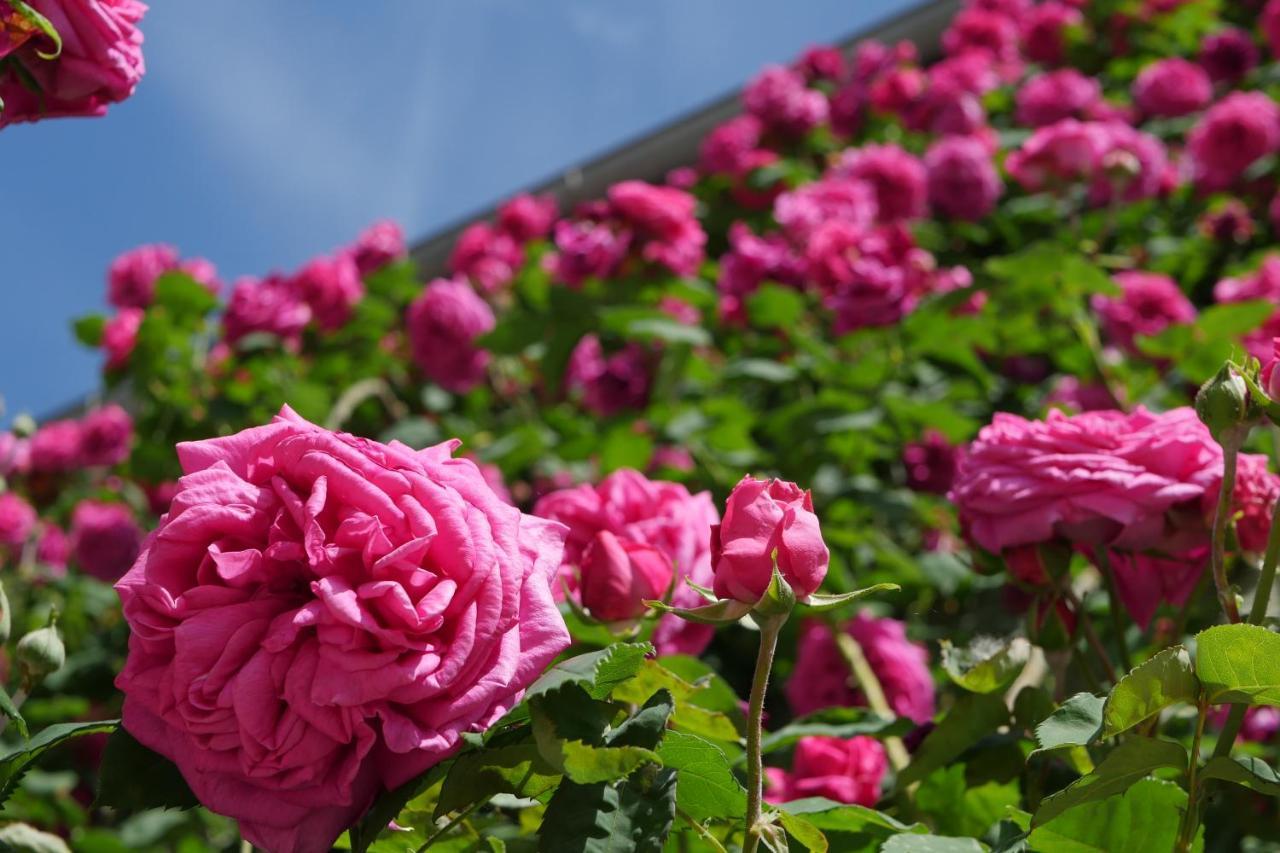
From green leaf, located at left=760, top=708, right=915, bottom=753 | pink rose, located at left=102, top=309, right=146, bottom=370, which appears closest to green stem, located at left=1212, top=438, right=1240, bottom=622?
green leaf, located at left=760, top=708, right=915, bottom=753

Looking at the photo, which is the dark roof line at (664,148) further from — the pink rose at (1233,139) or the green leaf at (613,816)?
the green leaf at (613,816)

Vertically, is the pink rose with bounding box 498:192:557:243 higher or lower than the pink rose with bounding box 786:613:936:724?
lower

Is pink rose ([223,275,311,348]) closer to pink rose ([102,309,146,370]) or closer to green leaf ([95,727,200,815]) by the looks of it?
pink rose ([102,309,146,370])

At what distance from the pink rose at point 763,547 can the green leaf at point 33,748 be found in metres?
0.33

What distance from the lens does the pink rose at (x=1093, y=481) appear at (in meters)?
1.00

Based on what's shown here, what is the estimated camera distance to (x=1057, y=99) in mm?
3709

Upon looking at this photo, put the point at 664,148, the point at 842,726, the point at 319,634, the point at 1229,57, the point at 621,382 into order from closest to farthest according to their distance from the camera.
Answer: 1. the point at 319,634
2. the point at 842,726
3. the point at 621,382
4. the point at 1229,57
5. the point at 664,148

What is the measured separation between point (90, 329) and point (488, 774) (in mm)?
2784

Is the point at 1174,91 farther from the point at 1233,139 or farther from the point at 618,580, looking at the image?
the point at 618,580

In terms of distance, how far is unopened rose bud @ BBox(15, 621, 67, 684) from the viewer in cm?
87

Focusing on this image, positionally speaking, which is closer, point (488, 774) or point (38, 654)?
point (488, 774)

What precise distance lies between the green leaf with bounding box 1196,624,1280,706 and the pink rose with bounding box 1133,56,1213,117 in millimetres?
3413

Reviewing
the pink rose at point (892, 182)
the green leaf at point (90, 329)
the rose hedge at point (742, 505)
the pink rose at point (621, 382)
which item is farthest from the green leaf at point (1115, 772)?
the green leaf at point (90, 329)

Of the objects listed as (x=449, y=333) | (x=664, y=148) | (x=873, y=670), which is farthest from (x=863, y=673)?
(x=664, y=148)
